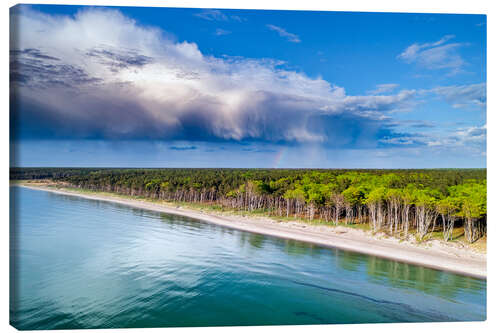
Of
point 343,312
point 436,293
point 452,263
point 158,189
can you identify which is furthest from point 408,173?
point 158,189

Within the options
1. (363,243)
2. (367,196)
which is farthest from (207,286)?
(367,196)

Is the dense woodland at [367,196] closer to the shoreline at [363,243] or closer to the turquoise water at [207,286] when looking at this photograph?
the shoreline at [363,243]

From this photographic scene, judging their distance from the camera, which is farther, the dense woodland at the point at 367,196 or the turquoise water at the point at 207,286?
the dense woodland at the point at 367,196

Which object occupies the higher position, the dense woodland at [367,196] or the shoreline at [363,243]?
the dense woodland at [367,196]

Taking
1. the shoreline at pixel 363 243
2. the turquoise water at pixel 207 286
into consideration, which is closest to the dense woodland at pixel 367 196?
the shoreline at pixel 363 243

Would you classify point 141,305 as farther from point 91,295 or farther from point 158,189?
point 158,189

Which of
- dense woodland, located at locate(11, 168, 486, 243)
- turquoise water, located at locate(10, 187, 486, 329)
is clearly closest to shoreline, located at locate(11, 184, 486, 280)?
→ turquoise water, located at locate(10, 187, 486, 329)

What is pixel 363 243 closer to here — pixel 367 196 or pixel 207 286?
pixel 367 196
